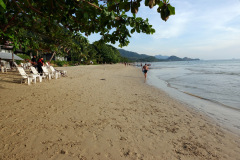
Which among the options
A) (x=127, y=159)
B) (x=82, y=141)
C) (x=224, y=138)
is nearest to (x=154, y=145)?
(x=127, y=159)

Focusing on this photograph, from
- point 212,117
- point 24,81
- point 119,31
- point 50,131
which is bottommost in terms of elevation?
point 212,117

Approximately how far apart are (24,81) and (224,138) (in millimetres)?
11081

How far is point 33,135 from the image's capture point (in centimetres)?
315

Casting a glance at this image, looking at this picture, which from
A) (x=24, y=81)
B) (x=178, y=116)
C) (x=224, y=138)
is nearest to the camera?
(x=224, y=138)

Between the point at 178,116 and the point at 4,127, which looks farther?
the point at 178,116

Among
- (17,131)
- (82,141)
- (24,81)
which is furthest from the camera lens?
(24,81)

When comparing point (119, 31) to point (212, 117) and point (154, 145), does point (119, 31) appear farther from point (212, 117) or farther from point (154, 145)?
point (212, 117)

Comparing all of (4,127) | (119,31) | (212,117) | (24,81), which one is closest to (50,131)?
(4,127)

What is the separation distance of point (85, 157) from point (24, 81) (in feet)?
29.7

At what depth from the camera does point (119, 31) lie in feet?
10.8

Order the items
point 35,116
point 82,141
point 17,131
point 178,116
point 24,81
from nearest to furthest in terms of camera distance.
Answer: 1. point 82,141
2. point 17,131
3. point 35,116
4. point 178,116
5. point 24,81

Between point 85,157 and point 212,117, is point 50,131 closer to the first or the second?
point 85,157

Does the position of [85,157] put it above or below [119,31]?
below

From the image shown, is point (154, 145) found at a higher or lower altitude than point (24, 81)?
lower
